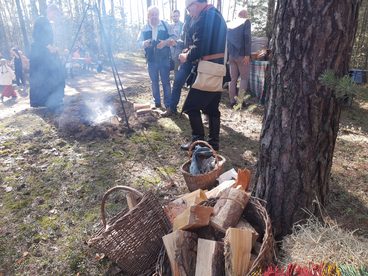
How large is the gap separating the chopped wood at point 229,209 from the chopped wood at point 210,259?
18cm

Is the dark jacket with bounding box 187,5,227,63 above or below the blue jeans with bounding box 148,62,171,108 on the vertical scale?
above

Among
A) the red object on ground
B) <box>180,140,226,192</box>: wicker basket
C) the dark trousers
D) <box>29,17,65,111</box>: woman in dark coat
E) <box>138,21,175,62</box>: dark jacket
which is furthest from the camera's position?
the red object on ground

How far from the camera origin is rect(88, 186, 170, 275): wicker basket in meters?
2.10

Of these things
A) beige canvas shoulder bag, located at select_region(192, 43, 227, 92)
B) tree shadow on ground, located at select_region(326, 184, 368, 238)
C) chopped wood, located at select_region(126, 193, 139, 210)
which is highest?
beige canvas shoulder bag, located at select_region(192, 43, 227, 92)

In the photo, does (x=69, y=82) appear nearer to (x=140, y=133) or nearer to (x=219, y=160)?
(x=140, y=133)

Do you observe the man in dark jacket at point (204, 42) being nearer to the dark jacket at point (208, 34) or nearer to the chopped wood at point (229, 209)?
the dark jacket at point (208, 34)

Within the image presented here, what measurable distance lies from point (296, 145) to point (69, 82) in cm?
1284

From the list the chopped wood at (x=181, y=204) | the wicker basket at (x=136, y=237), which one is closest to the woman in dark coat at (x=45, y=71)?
the chopped wood at (x=181, y=204)

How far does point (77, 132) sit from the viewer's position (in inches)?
207

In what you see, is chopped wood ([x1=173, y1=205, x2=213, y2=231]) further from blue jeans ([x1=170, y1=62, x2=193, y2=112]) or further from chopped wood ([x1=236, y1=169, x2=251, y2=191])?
blue jeans ([x1=170, y1=62, x2=193, y2=112])

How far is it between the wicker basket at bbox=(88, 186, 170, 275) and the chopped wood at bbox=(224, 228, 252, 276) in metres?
0.65

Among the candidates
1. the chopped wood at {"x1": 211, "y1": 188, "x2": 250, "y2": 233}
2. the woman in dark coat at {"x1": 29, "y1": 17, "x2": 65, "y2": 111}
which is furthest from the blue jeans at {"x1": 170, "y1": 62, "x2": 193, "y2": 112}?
the chopped wood at {"x1": 211, "y1": 188, "x2": 250, "y2": 233}

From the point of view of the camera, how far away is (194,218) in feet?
6.57

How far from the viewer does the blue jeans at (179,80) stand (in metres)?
5.41
